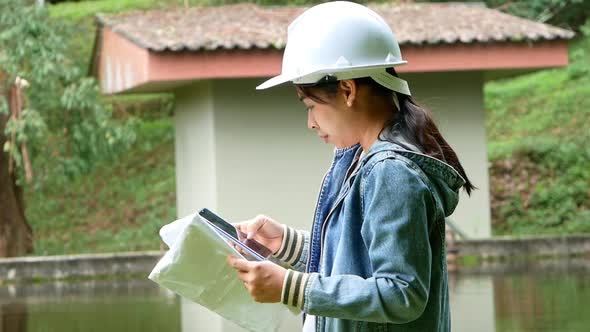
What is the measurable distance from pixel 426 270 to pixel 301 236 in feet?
2.46

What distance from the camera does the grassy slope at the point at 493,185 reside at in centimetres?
1723

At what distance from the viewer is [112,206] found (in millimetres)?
18906

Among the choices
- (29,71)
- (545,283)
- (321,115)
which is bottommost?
(545,283)

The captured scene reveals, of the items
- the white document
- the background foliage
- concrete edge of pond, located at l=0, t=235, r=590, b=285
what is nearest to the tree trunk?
the background foliage

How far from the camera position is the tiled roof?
1398 cm

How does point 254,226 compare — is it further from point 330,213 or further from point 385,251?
point 385,251

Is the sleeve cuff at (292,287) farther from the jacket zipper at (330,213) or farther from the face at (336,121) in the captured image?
the face at (336,121)

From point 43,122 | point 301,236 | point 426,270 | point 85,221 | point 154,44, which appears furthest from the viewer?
point 85,221

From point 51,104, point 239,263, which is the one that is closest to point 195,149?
point 51,104

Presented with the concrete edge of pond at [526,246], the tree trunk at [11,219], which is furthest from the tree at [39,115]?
the concrete edge of pond at [526,246]

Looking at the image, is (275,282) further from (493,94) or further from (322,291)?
(493,94)

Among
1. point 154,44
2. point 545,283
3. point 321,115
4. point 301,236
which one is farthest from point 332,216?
point 154,44

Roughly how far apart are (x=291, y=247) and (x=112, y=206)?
15.9m

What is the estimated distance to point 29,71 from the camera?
15.0 m
